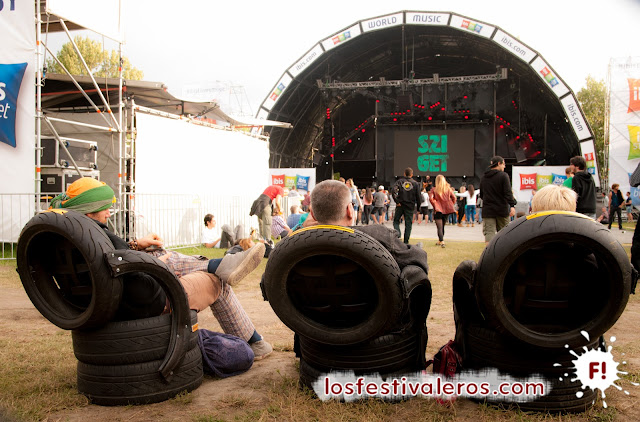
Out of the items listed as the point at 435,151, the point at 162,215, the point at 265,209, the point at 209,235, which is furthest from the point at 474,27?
the point at 162,215

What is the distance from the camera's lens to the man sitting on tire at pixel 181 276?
2.90 meters

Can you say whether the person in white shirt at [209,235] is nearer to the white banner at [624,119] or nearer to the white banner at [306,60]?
the white banner at [306,60]

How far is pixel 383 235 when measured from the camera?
291cm

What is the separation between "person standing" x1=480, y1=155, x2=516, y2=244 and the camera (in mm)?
8359

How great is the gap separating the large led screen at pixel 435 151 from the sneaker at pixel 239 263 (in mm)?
24896

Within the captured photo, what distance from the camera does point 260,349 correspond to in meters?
3.87

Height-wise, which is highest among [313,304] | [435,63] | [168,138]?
[435,63]

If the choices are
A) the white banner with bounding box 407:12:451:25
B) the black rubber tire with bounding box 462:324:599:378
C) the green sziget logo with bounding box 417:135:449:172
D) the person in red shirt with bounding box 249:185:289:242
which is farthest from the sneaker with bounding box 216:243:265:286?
the green sziget logo with bounding box 417:135:449:172

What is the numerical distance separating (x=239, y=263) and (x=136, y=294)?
680 millimetres

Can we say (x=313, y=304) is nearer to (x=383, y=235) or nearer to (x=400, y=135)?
(x=383, y=235)

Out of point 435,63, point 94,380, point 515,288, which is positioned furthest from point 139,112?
point 435,63

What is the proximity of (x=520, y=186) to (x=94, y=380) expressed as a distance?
21837 mm

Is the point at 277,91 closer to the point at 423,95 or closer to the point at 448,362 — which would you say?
the point at 423,95

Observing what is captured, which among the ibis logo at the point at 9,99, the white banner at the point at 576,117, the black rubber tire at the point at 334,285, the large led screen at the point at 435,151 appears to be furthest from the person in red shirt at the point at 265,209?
the large led screen at the point at 435,151
